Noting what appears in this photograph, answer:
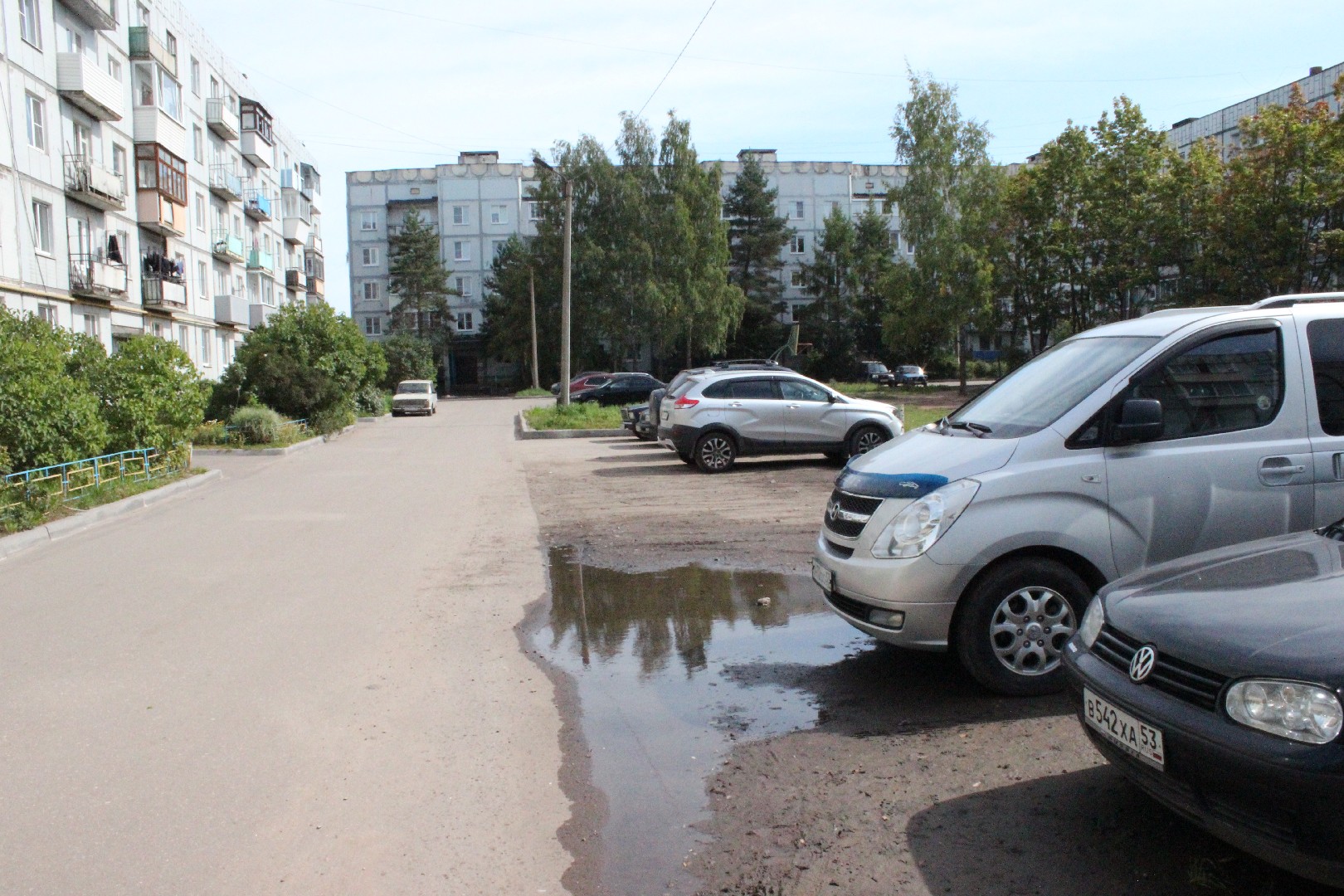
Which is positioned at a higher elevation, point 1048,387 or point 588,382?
point 1048,387

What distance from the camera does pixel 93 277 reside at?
29.7 m

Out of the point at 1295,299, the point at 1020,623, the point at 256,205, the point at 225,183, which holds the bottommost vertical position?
the point at 1020,623

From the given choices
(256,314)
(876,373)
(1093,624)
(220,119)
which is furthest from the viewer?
(876,373)

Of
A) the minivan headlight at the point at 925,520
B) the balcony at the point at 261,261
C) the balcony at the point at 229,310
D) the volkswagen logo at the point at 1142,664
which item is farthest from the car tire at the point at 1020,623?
the balcony at the point at 261,261

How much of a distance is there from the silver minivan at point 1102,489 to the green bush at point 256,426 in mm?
22552

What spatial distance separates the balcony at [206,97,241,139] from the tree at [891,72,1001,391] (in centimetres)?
2948

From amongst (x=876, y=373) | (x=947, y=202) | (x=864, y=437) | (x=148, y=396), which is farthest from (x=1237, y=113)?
(x=148, y=396)

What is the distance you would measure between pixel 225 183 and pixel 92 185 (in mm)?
15765

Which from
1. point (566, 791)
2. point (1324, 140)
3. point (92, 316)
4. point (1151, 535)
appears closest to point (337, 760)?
point (566, 791)

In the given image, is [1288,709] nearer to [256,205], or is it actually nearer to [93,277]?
[93,277]

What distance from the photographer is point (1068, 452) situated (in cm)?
536

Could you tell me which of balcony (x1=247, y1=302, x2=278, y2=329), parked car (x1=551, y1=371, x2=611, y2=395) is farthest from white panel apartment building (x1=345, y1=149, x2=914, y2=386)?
balcony (x1=247, y1=302, x2=278, y2=329)

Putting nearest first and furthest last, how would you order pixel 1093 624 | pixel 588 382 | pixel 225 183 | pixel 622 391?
pixel 1093 624
pixel 622 391
pixel 225 183
pixel 588 382

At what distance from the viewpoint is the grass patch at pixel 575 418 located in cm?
2919
